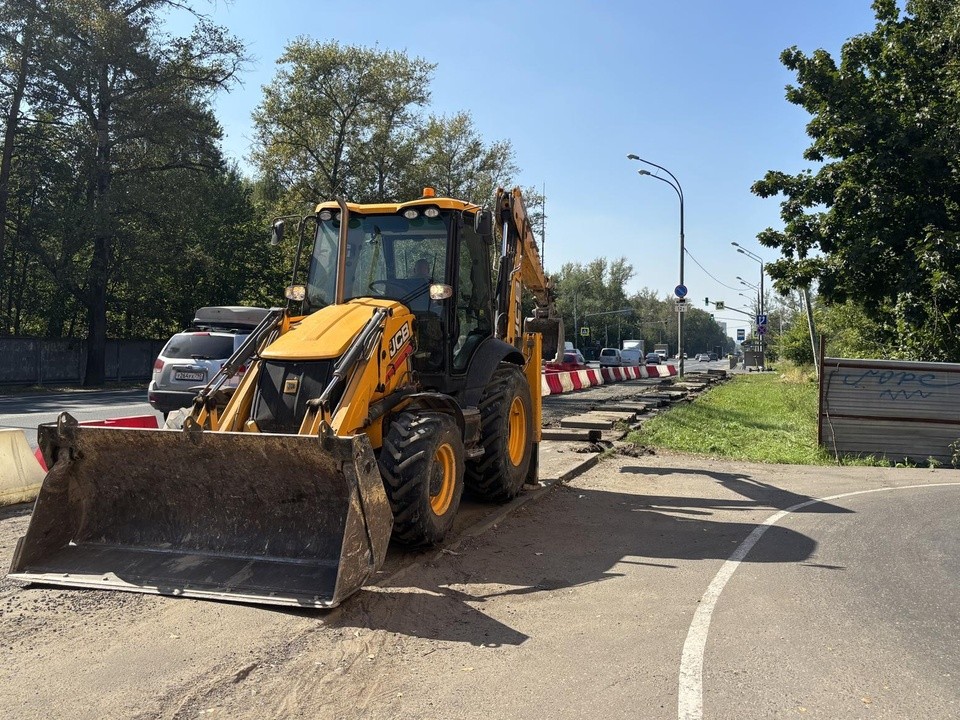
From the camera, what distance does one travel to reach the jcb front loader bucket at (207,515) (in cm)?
535

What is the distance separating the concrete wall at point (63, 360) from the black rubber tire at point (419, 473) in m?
26.6

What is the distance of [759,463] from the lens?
13.7 meters

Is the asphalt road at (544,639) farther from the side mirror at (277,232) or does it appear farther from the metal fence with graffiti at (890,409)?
the metal fence with graffiti at (890,409)

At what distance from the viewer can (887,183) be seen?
21297 millimetres

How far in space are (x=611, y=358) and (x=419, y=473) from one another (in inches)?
1993

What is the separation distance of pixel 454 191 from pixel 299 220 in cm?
3395

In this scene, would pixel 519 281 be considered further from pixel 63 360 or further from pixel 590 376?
pixel 63 360

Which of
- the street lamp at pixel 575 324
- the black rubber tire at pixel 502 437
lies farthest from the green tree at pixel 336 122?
the street lamp at pixel 575 324

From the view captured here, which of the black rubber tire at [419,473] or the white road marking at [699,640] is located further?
the black rubber tire at [419,473]

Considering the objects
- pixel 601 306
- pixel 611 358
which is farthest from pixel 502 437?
pixel 601 306

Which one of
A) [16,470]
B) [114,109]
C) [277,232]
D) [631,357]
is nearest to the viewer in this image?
[277,232]

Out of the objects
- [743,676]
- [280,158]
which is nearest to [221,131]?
[280,158]

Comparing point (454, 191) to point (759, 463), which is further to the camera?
point (454, 191)

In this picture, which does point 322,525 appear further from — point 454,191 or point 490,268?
point 454,191
